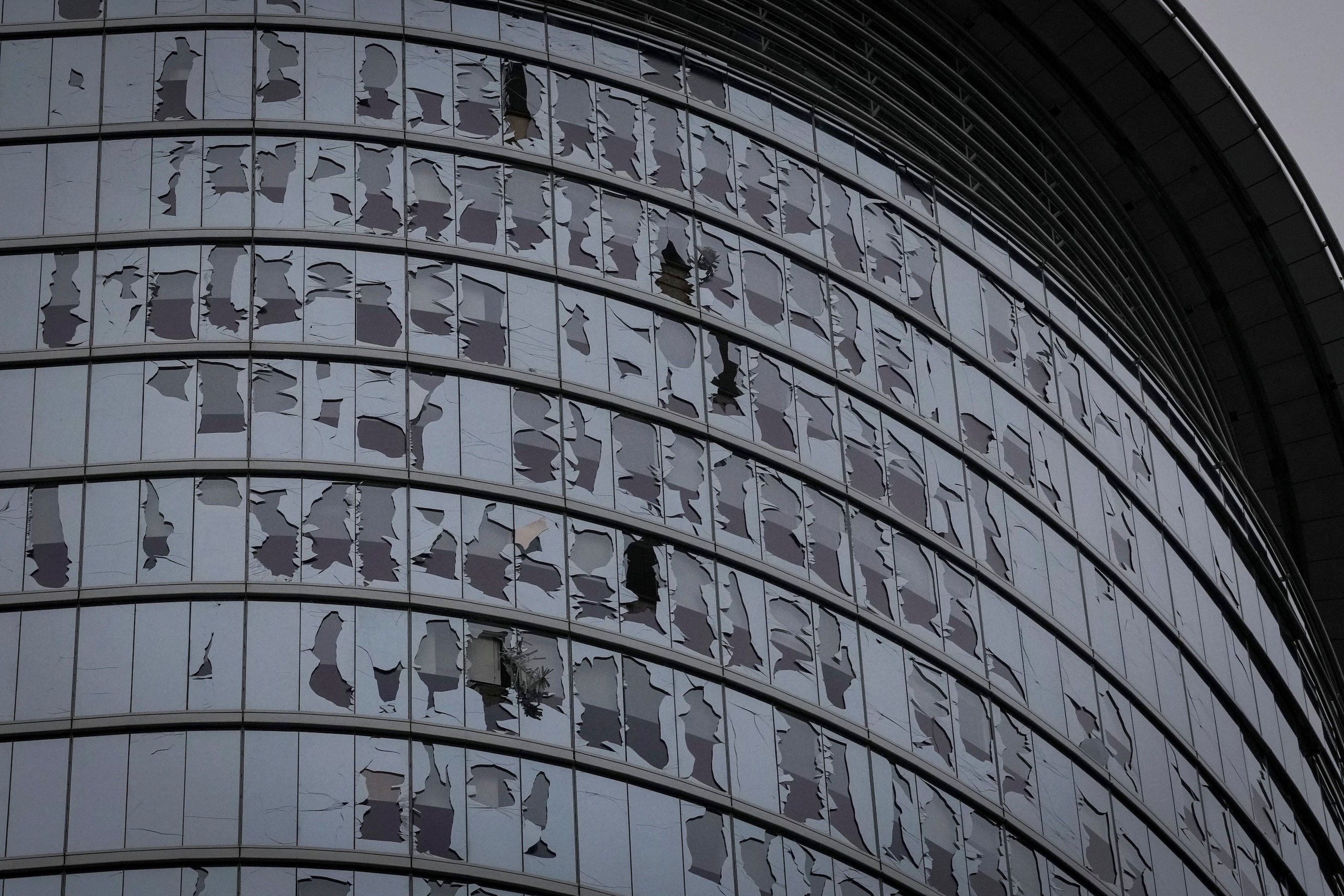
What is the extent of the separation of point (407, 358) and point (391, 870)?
9362 millimetres

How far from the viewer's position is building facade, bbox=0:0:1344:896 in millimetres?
34719

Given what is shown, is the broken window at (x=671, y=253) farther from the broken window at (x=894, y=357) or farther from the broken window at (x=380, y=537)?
the broken window at (x=380, y=537)

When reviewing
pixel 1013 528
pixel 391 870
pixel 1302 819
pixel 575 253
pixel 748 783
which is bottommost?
pixel 391 870

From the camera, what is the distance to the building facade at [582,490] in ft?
114

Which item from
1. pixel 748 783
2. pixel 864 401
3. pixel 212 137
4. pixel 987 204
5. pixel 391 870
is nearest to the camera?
pixel 391 870

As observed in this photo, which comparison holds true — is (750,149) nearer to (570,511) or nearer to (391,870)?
(570,511)

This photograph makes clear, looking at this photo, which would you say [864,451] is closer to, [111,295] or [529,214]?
[529,214]

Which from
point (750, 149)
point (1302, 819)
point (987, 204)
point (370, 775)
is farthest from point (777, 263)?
point (1302, 819)

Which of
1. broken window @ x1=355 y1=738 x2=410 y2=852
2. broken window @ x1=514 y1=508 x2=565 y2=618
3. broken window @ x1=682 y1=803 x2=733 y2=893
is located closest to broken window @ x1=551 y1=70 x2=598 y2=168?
broken window @ x1=514 y1=508 x2=565 y2=618

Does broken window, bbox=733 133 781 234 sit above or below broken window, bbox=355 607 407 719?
above

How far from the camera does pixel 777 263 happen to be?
141ft

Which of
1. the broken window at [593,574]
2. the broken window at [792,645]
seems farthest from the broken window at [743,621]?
the broken window at [593,574]

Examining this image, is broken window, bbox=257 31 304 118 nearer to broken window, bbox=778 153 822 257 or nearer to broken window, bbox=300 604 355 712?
broken window, bbox=778 153 822 257

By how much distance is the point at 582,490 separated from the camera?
125ft
